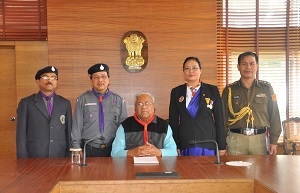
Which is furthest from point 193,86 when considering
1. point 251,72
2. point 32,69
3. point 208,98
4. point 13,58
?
point 13,58

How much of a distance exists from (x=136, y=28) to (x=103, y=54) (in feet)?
2.00

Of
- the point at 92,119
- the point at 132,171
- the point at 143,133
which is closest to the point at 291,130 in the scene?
the point at 143,133

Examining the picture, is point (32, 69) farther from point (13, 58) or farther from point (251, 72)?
point (251, 72)

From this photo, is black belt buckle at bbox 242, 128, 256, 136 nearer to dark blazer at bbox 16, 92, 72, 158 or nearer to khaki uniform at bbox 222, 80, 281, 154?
khaki uniform at bbox 222, 80, 281, 154

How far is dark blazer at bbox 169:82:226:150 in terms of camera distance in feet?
11.6

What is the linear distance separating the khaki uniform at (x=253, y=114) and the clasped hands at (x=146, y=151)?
1.09 metres

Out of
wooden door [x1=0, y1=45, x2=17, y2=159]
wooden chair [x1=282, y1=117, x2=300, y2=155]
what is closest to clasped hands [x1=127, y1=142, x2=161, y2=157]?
wooden chair [x1=282, y1=117, x2=300, y2=155]

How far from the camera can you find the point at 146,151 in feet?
10.2

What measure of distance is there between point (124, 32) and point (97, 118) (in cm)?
193

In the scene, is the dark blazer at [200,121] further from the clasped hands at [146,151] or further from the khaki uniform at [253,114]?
the clasped hands at [146,151]

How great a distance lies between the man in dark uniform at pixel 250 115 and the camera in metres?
3.80

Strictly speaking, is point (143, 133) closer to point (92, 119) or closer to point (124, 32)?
point (92, 119)

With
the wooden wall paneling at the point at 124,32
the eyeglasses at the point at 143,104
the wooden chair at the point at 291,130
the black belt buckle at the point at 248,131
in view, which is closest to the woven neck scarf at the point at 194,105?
the eyeglasses at the point at 143,104

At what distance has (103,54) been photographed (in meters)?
5.24
